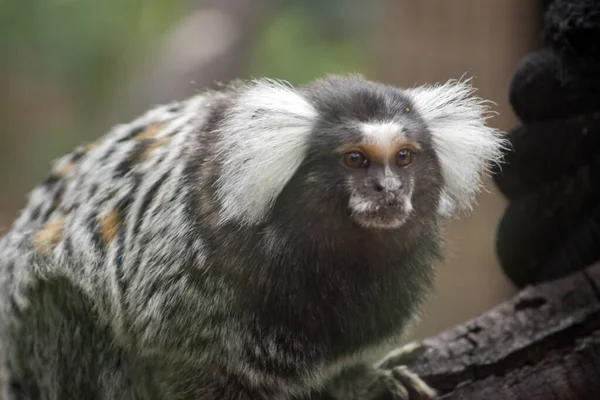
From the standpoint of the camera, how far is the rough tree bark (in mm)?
2035

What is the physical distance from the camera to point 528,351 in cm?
208

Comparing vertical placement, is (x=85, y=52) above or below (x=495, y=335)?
above

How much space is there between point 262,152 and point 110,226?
55 cm

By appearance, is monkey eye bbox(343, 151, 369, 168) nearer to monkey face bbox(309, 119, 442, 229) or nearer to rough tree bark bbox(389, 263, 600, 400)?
monkey face bbox(309, 119, 442, 229)

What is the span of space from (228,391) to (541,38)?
1301 mm

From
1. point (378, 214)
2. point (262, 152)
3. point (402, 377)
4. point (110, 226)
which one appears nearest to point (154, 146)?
point (110, 226)

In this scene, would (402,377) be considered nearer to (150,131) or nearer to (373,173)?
(373,173)

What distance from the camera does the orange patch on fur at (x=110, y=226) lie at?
6.78 ft

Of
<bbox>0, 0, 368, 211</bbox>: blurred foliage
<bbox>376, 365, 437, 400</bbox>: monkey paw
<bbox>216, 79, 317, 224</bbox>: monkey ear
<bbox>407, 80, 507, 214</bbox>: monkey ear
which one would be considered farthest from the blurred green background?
<bbox>216, 79, 317, 224</bbox>: monkey ear

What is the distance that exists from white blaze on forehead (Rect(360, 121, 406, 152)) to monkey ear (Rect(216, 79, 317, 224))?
15 cm

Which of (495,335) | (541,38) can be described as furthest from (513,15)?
(495,335)

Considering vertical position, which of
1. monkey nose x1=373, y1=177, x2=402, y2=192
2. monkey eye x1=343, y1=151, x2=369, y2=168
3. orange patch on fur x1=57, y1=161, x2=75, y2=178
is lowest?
monkey nose x1=373, y1=177, x2=402, y2=192

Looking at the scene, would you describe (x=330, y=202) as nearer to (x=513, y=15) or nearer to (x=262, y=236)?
(x=262, y=236)

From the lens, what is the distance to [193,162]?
1.96 metres
